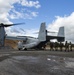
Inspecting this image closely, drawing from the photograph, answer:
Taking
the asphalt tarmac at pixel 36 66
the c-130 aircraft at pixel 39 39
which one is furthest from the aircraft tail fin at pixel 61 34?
the asphalt tarmac at pixel 36 66

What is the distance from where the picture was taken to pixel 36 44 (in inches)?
2655

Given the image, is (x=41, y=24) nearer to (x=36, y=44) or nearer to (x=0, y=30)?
(x=36, y=44)

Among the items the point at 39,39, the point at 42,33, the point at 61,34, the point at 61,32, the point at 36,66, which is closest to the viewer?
the point at 36,66

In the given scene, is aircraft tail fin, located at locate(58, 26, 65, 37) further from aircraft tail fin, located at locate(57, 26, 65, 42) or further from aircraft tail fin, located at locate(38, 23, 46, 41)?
aircraft tail fin, located at locate(38, 23, 46, 41)

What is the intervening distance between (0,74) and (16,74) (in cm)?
75

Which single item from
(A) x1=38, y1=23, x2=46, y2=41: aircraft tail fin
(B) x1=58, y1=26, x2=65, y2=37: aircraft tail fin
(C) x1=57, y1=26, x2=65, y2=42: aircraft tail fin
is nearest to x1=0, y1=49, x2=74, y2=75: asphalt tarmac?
(A) x1=38, y1=23, x2=46, y2=41: aircraft tail fin

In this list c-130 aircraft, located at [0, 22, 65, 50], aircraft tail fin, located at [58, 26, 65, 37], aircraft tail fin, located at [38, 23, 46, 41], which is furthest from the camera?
aircraft tail fin, located at [58, 26, 65, 37]

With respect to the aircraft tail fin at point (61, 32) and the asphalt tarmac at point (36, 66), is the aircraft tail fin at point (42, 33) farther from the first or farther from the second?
the asphalt tarmac at point (36, 66)

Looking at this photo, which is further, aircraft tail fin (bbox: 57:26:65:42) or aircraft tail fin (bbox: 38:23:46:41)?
aircraft tail fin (bbox: 57:26:65:42)

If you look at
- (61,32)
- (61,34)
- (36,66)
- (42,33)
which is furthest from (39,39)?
(36,66)

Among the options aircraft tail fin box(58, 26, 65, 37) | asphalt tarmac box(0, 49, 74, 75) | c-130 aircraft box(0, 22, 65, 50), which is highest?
aircraft tail fin box(58, 26, 65, 37)

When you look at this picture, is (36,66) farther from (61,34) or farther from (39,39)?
(61,34)

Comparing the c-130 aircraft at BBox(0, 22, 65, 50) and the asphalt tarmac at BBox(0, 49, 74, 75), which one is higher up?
the c-130 aircraft at BBox(0, 22, 65, 50)

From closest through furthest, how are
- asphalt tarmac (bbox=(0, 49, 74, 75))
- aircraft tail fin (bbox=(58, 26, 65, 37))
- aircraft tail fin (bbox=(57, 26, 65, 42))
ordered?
asphalt tarmac (bbox=(0, 49, 74, 75)) < aircraft tail fin (bbox=(57, 26, 65, 42)) < aircraft tail fin (bbox=(58, 26, 65, 37))
